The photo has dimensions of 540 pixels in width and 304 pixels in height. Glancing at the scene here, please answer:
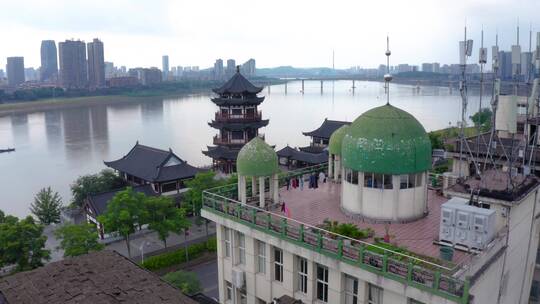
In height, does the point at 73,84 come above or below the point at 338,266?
above

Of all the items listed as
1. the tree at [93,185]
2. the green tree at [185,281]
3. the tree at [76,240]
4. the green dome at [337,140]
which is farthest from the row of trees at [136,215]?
the tree at [93,185]

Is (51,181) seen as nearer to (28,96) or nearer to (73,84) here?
(28,96)

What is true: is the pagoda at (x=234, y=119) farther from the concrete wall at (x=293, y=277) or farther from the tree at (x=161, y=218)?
the concrete wall at (x=293, y=277)

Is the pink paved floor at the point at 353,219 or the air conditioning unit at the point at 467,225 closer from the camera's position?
the air conditioning unit at the point at 467,225

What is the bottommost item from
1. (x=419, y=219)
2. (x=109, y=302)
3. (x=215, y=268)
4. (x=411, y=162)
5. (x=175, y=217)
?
(x=215, y=268)

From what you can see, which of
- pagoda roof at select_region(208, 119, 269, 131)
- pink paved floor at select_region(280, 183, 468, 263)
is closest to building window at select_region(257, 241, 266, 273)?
pink paved floor at select_region(280, 183, 468, 263)

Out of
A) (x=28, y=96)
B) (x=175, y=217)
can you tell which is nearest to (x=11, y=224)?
(x=175, y=217)

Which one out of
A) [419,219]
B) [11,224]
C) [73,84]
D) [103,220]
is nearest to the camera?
[419,219]
